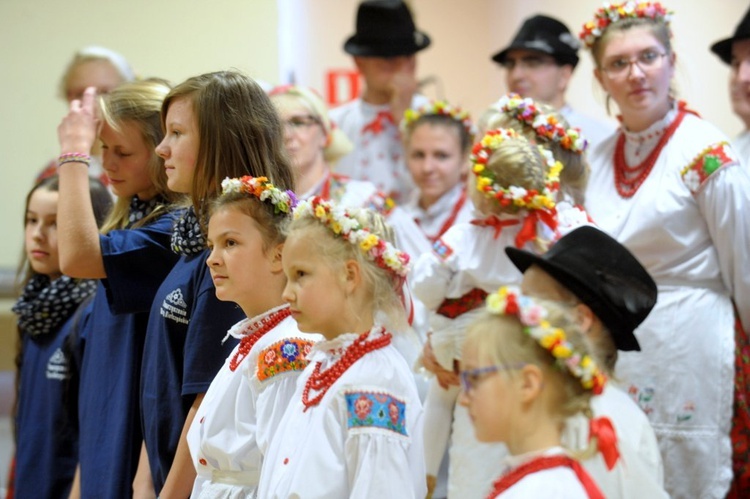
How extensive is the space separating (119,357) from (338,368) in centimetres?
106

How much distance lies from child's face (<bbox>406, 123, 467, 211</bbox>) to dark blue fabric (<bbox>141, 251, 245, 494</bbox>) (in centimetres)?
219

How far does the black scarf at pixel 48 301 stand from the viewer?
151 inches

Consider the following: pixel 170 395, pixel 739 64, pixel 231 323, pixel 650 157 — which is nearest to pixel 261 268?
pixel 231 323

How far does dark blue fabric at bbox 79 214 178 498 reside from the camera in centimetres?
292

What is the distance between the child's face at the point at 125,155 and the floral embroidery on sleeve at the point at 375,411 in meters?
1.23

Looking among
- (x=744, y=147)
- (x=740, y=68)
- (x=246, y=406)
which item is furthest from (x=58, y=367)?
(x=740, y=68)

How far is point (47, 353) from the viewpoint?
3.85 meters

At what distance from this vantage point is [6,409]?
19.6 ft

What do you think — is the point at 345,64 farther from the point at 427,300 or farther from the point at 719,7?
the point at 427,300

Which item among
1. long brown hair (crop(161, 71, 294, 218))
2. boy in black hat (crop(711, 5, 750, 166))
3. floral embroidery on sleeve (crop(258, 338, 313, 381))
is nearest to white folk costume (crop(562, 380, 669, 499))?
floral embroidery on sleeve (crop(258, 338, 313, 381))

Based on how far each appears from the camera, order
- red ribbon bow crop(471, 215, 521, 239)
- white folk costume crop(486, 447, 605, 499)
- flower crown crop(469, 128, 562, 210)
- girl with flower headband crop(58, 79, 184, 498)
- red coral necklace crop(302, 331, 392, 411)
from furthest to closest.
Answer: red ribbon bow crop(471, 215, 521, 239)
flower crown crop(469, 128, 562, 210)
girl with flower headband crop(58, 79, 184, 498)
red coral necklace crop(302, 331, 392, 411)
white folk costume crop(486, 447, 605, 499)

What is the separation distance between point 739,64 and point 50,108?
3263 millimetres

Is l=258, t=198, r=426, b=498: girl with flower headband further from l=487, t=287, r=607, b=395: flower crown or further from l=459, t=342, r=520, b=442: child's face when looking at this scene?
l=487, t=287, r=607, b=395: flower crown

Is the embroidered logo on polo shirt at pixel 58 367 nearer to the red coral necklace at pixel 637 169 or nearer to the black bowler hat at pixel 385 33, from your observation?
the red coral necklace at pixel 637 169
